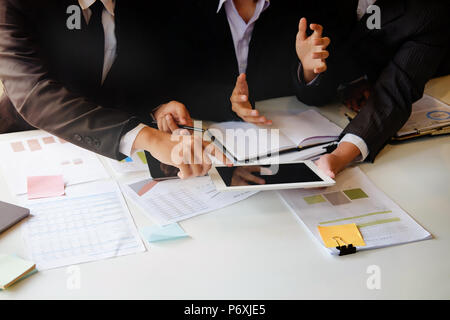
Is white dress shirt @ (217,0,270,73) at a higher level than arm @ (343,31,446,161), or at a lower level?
higher

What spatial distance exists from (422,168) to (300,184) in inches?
20.1

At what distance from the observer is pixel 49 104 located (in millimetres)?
1211

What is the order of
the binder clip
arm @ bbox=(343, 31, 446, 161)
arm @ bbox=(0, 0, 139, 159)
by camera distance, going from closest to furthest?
the binder clip
arm @ bbox=(0, 0, 139, 159)
arm @ bbox=(343, 31, 446, 161)

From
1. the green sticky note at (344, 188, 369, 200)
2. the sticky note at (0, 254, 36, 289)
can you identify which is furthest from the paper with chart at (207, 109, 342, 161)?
the sticky note at (0, 254, 36, 289)

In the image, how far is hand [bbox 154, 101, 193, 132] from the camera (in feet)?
4.66

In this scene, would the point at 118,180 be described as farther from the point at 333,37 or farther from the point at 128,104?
the point at 333,37

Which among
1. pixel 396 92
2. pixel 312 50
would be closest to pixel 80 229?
pixel 312 50

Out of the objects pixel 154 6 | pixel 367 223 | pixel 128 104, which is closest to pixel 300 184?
pixel 367 223

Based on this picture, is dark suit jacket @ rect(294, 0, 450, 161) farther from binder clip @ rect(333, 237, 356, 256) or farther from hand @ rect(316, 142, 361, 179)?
binder clip @ rect(333, 237, 356, 256)

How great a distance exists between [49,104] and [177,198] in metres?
0.44

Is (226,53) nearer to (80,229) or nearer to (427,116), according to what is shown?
(427,116)

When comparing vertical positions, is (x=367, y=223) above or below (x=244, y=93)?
below

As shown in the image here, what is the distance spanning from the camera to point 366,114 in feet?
4.84

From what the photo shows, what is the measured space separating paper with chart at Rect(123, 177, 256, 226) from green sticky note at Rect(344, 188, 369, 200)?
270mm
